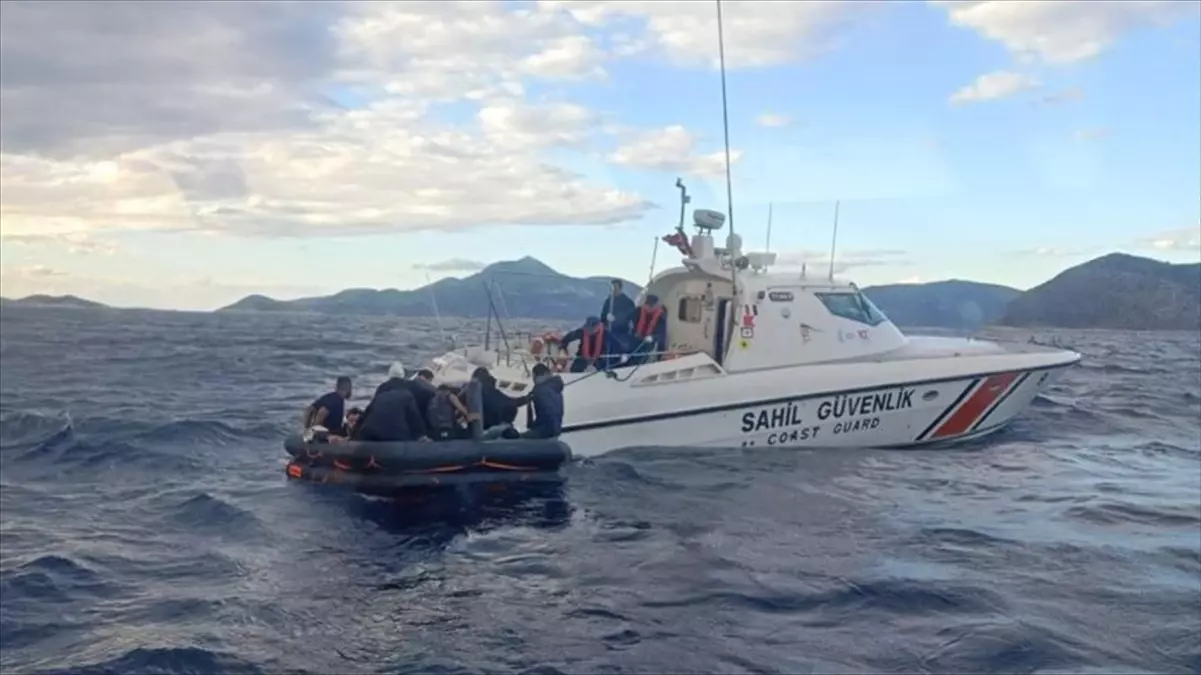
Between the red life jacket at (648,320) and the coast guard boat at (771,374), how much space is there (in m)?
0.17

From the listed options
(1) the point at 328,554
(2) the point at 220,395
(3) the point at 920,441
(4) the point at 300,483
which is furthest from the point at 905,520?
(2) the point at 220,395

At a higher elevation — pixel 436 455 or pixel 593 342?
pixel 593 342

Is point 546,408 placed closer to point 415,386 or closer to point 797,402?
point 415,386

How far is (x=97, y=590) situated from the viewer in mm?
8039

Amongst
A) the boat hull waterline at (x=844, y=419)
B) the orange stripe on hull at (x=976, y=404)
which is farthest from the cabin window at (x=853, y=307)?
the orange stripe on hull at (x=976, y=404)

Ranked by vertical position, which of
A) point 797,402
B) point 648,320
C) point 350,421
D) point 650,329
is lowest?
point 350,421

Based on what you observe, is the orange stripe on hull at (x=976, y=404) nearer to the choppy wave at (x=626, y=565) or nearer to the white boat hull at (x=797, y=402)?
the white boat hull at (x=797, y=402)

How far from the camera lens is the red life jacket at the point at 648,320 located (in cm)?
1443

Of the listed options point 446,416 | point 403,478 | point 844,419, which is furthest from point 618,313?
point 403,478

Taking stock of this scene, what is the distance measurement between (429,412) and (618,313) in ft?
12.4

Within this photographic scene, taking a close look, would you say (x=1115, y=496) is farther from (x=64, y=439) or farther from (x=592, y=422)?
(x=64, y=439)

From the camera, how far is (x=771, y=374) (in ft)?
44.9

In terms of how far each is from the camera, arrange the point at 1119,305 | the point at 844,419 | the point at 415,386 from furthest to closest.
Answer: the point at 1119,305, the point at 844,419, the point at 415,386

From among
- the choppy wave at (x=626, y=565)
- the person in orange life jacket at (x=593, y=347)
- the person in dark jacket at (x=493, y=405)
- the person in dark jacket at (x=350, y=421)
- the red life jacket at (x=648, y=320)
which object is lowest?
the choppy wave at (x=626, y=565)
